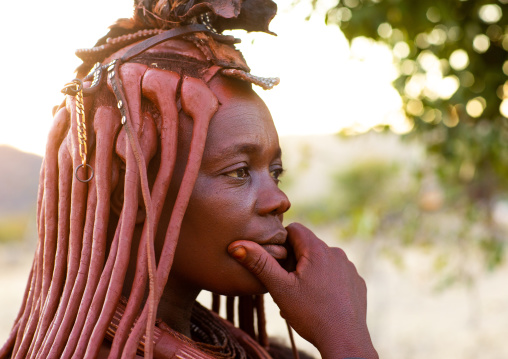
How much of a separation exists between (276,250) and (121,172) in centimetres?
53

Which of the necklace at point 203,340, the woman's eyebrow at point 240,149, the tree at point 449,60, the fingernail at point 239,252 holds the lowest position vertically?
the necklace at point 203,340

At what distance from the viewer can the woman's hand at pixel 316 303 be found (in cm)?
181

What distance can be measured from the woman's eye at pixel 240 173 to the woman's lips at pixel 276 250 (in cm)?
Result: 23

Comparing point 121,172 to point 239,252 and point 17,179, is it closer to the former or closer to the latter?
point 239,252

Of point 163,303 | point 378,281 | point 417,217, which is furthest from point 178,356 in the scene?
point 378,281

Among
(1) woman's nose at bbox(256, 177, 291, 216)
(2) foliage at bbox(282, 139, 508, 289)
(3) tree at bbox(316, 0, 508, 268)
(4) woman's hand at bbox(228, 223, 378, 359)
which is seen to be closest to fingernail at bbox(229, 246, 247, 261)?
(4) woman's hand at bbox(228, 223, 378, 359)

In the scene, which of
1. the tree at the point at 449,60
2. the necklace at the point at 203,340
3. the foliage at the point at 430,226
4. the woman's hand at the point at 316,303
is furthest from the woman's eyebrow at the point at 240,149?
the foliage at the point at 430,226

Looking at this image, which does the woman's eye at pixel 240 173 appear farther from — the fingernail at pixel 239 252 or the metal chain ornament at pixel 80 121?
the metal chain ornament at pixel 80 121

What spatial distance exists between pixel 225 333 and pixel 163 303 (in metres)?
0.34

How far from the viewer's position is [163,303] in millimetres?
1965

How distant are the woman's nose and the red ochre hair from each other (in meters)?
0.24

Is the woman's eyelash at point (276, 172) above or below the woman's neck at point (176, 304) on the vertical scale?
above

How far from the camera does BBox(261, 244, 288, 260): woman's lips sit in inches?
74.7

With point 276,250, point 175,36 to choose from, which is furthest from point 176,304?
point 175,36
